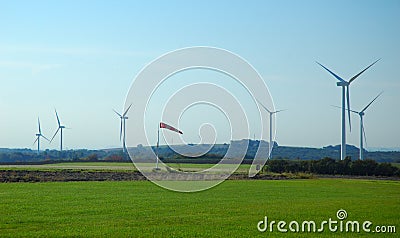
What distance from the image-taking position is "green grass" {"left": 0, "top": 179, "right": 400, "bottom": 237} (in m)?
23.3

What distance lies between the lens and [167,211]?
30109 mm

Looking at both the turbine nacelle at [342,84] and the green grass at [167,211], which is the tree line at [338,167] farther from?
the green grass at [167,211]

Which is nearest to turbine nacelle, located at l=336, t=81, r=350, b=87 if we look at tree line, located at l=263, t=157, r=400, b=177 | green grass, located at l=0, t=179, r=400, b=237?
tree line, located at l=263, t=157, r=400, b=177

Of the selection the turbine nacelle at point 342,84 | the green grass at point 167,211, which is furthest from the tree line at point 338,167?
the green grass at point 167,211

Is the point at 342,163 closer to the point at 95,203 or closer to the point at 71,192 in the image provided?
the point at 71,192

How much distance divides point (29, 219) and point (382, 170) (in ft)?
188

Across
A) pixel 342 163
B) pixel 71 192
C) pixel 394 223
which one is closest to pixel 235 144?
pixel 71 192

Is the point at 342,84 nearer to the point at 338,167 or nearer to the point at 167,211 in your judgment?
the point at 338,167

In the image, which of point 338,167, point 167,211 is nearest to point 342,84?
point 338,167

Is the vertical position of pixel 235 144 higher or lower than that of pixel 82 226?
higher

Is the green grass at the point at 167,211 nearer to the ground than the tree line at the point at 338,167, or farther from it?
nearer to the ground

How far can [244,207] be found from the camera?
32.6 meters

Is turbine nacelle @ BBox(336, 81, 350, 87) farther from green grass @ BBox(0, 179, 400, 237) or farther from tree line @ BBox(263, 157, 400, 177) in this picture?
green grass @ BBox(0, 179, 400, 237)

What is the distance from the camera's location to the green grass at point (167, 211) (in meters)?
23.3
